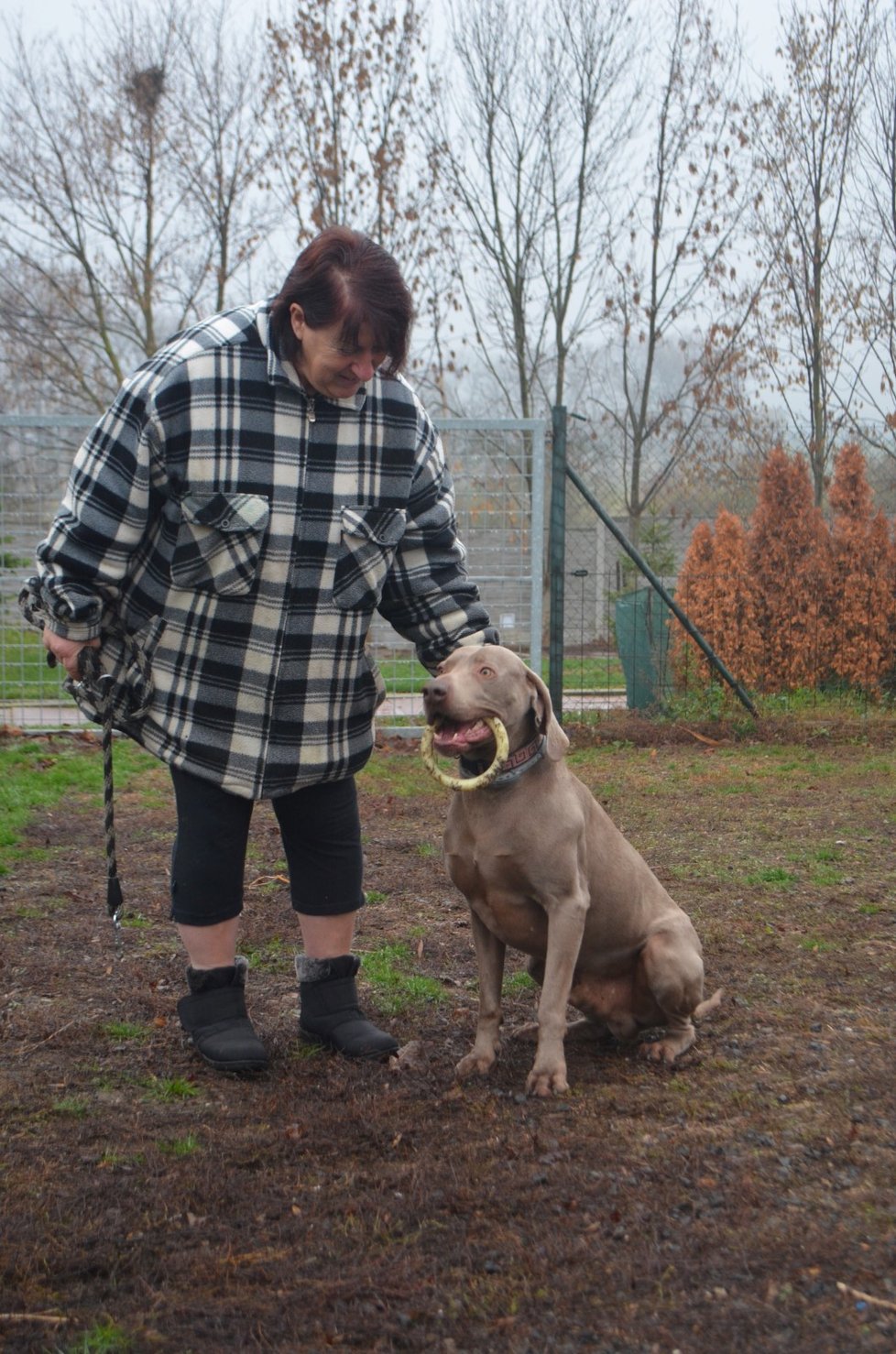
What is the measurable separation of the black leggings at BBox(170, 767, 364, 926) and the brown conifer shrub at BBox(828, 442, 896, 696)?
26.7 ft

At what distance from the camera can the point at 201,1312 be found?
2072 mm

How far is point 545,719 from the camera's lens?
129 inches

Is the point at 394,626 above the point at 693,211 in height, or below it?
below

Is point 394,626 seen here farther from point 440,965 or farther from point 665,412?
point 665,412

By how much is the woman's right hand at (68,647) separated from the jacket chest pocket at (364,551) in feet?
2.10

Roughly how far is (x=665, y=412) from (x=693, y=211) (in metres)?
2.46

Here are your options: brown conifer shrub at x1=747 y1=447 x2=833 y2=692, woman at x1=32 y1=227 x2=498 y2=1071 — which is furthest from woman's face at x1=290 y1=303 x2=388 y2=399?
brown conifer shrub at x1=747 y1=447 x2=833 y2=692

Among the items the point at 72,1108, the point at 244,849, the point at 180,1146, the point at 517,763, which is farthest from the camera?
the point at 244,849

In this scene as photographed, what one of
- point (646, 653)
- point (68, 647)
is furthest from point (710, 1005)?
point (646, 653)

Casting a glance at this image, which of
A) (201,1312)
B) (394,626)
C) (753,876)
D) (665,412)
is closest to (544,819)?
(394,626)

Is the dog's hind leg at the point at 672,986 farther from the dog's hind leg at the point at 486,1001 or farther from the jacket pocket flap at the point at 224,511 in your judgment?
the jacket pocket flap at the point at 224,511

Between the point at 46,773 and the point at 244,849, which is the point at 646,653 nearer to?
the point at 46,773

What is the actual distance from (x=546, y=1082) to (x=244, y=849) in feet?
3.20

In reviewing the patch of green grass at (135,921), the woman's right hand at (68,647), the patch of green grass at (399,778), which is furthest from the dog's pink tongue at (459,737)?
the patch of green grass at (399,778)
